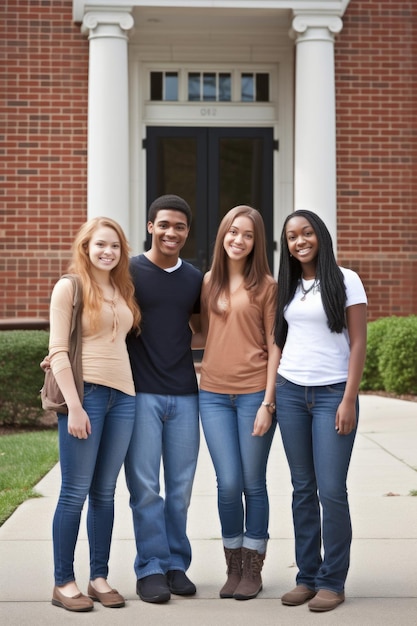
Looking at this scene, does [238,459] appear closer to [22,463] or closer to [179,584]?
[179,584]

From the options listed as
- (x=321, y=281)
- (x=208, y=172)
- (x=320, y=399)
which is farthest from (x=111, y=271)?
(x=208, y=172)

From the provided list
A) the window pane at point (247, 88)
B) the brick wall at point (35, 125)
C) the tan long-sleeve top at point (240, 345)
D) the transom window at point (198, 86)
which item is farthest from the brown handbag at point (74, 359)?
the window pane at point (247, 88)

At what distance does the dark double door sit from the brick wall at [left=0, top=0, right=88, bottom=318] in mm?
1165

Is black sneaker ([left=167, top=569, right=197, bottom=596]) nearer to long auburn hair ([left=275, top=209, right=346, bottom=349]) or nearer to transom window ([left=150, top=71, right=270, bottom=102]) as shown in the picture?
long auburn hair ([left=275, top=209, right=346, bottom=349])

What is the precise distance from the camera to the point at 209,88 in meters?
12.9

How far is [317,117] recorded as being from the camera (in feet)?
38.1

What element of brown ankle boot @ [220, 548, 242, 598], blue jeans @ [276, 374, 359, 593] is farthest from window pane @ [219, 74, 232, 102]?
brown ankle boot @ [220, 548, 242, 598]

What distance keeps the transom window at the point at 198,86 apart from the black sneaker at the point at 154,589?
9.38 metres

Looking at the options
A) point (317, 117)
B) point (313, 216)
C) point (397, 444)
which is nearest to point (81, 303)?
point (313, 216)

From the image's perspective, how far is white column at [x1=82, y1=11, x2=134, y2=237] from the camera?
1141 centimetres

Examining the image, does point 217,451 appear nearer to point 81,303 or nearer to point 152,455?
point 152,455

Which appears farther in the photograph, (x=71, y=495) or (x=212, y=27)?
(x=212, y=27)

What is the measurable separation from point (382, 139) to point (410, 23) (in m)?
1.48

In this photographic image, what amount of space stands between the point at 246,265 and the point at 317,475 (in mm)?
963
